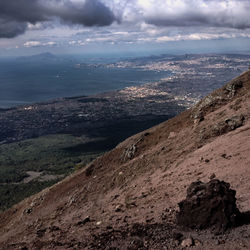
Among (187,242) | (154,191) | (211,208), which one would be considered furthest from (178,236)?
(154,191)

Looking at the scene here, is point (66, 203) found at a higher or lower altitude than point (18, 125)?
higher

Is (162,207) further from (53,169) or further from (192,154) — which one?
(53,169)

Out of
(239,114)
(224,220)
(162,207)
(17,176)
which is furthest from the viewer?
(17,176)

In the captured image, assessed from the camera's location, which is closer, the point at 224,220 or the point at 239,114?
the point at 224,220

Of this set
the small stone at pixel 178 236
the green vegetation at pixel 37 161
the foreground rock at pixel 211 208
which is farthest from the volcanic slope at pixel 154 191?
the green vegetation at pixel 37 161

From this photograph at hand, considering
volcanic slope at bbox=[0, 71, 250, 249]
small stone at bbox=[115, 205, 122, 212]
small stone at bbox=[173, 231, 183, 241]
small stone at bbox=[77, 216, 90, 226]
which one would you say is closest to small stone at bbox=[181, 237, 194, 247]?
volcanic slope at bbox=[0, 71, 250, 249]

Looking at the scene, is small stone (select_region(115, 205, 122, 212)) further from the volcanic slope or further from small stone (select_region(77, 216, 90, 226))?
small stone (select_region(77, 216, 90, 226))

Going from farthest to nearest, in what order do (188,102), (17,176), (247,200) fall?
(188,102) < (17,176) < (247,200)

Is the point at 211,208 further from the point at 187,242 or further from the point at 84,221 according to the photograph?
the point at 84,221

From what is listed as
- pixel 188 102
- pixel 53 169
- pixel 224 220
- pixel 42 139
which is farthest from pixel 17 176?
pixel 188 102
